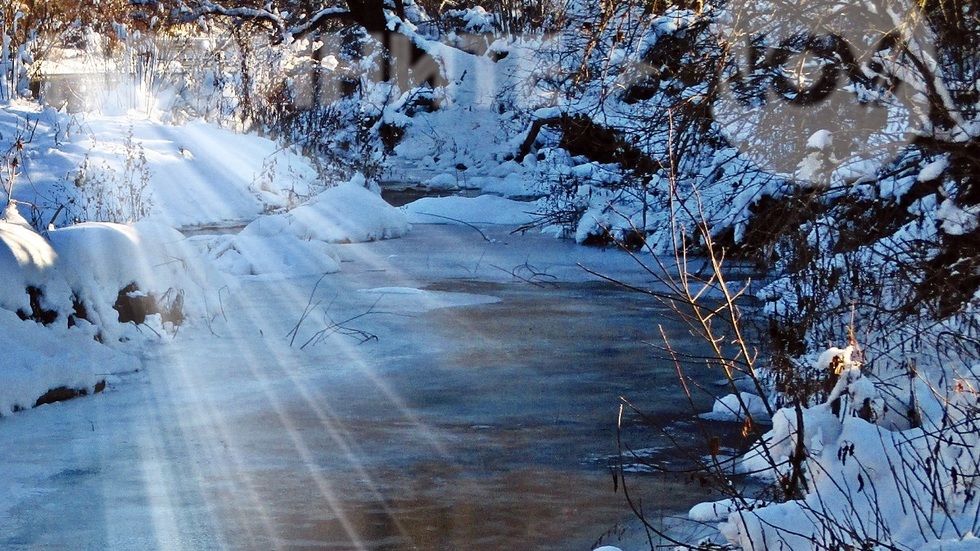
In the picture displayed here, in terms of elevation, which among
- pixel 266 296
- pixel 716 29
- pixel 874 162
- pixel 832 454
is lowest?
pixel 266 296

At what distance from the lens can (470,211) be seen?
15.5 metres

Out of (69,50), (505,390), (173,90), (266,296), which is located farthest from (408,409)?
(69,50)

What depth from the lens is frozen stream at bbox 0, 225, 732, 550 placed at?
441cm

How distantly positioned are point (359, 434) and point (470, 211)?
9918 mm

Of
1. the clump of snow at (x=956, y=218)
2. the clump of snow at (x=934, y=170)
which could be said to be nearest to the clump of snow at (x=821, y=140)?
the clump of snow at (x=934, y=170)

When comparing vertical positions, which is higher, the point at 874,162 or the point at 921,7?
the point at 921,7

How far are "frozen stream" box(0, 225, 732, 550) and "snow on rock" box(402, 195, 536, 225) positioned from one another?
18.5 ft

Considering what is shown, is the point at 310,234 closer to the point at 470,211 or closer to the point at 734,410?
the point at 470,211

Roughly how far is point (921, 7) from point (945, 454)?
285cm

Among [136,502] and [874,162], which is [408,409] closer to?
[136,502]

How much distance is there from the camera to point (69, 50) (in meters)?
22.1

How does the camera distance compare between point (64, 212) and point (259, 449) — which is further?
point (64, 212)

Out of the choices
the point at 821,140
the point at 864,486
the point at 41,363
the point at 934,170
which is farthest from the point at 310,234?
the point at 864,486

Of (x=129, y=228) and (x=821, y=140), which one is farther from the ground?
(x=821, y=140)
